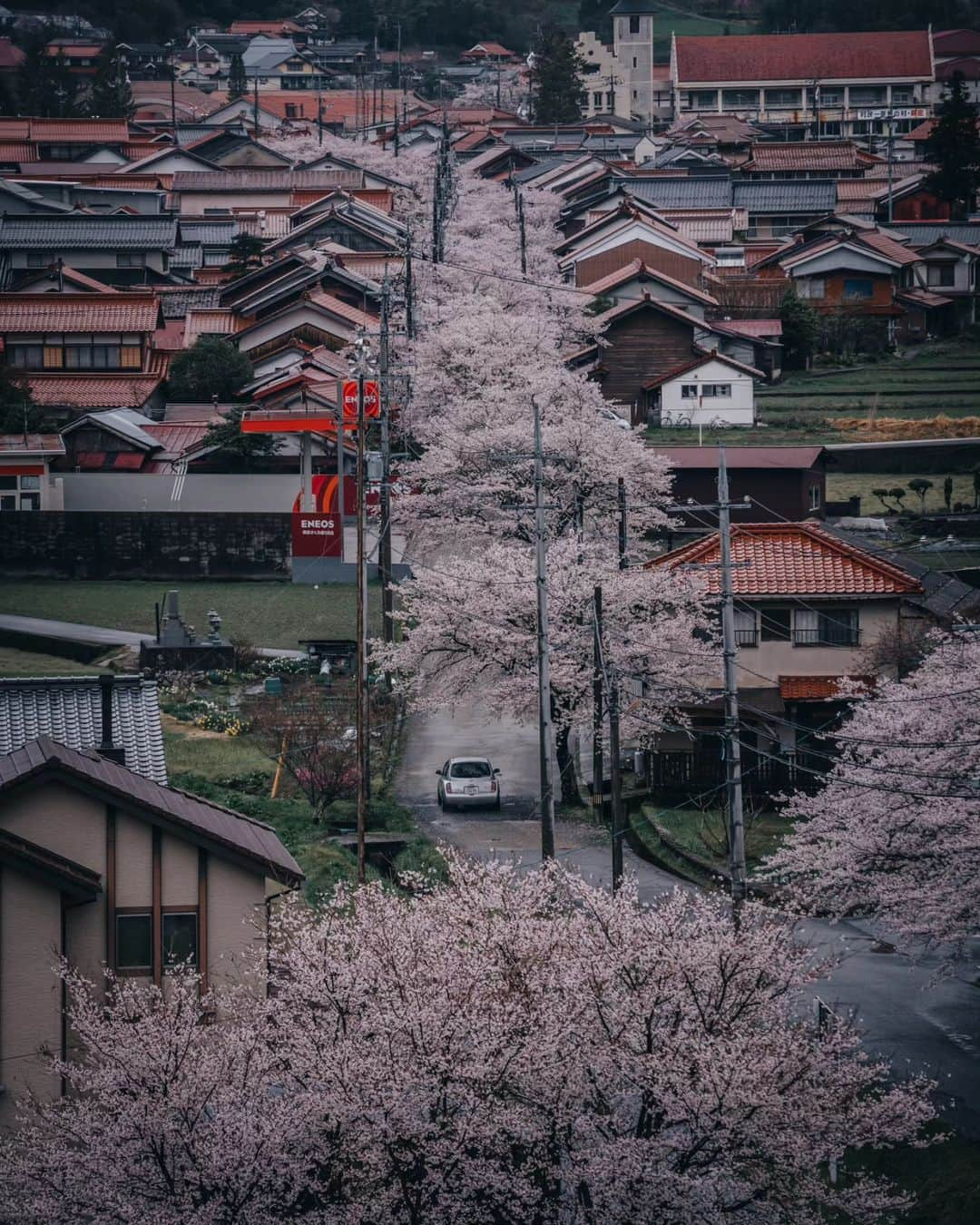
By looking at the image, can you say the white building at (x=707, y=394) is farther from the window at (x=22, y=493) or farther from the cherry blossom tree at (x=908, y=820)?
the cherry blossom tree at (x=908, y=820)

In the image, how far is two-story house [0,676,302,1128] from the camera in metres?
13.9

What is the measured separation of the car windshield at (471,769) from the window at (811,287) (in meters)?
39.5

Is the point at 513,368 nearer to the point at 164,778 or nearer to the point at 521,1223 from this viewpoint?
the point at 164,778

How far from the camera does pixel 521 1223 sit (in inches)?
468

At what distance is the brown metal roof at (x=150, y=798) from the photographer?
14156 millimetres

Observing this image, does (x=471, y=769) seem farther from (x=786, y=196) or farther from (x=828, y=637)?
(x=786, y=196)

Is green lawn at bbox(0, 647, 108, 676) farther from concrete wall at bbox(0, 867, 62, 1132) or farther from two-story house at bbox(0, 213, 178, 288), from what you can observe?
two-story house at bbox(0, 213, 178, 288)

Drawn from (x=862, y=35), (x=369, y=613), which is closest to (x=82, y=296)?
(x=369, y=613)

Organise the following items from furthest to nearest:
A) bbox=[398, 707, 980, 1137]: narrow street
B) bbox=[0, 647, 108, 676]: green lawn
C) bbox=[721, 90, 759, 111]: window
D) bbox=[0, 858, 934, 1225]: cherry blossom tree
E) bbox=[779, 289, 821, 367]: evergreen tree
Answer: bbox=[721, 90, 759, 111]: window
bbox=[779, 289, 821, 367]: evergreen tree
bbox=[0, 647, 108, 676]: green lawn
bbox=[398, 707, 980, 1137]: narrow street
bbox=[0, 858, 934, 1225]: cherry blossom tree

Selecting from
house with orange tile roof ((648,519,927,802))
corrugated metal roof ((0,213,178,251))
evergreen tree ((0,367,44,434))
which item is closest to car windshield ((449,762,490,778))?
house with orange tile roof ((648,519,927,802))

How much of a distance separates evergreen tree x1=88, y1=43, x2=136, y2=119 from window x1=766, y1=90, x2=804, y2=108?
4379cm

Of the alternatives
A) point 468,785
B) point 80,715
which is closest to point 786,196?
point 468,785

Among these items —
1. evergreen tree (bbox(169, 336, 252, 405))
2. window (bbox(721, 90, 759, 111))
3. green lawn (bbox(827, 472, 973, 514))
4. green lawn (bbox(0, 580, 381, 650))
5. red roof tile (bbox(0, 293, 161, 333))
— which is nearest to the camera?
green lawn (bbox(0, 580, 381, 650))

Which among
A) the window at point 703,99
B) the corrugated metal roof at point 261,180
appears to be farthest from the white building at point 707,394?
the window at point 703,99
